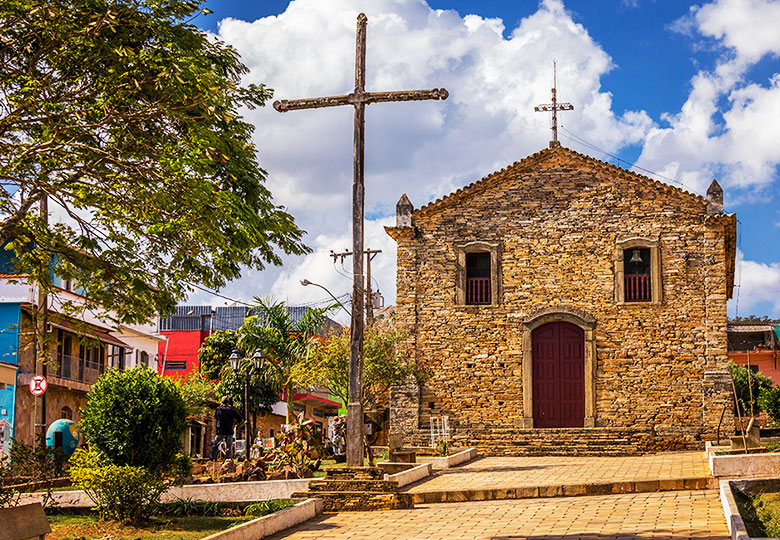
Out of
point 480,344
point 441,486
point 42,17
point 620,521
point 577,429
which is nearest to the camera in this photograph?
point 42,17

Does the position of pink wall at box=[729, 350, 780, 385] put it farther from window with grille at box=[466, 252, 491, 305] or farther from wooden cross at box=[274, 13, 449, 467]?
wooden cross at box=[274, 13, 449, 467]

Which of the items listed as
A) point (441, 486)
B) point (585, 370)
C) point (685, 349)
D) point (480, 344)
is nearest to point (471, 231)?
point (480, 344)

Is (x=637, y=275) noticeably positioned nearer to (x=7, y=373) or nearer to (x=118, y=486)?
(x=118, y=486)

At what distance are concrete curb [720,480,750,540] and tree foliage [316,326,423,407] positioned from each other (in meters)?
8.65

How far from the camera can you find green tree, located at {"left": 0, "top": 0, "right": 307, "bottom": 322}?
8281 millimetres

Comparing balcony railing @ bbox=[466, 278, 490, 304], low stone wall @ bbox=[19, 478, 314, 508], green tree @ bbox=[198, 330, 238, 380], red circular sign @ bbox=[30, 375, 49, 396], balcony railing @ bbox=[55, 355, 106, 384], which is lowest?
low stone wall @ bbox=[19, 478, 314, 508]

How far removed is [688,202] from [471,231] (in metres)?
6.56

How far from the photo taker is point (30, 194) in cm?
876

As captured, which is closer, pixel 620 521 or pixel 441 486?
pixel 620 521

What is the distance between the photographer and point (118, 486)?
1185 centimetres

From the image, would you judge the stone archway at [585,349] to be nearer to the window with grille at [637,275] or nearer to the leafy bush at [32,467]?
the window with grille at [637,275]

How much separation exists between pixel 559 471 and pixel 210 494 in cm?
829

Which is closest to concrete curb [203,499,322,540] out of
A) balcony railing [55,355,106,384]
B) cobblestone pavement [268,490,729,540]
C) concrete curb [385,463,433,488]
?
cobblestone pavement [268,490,729,540]

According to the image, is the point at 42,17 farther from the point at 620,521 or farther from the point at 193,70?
the point at 620,521
